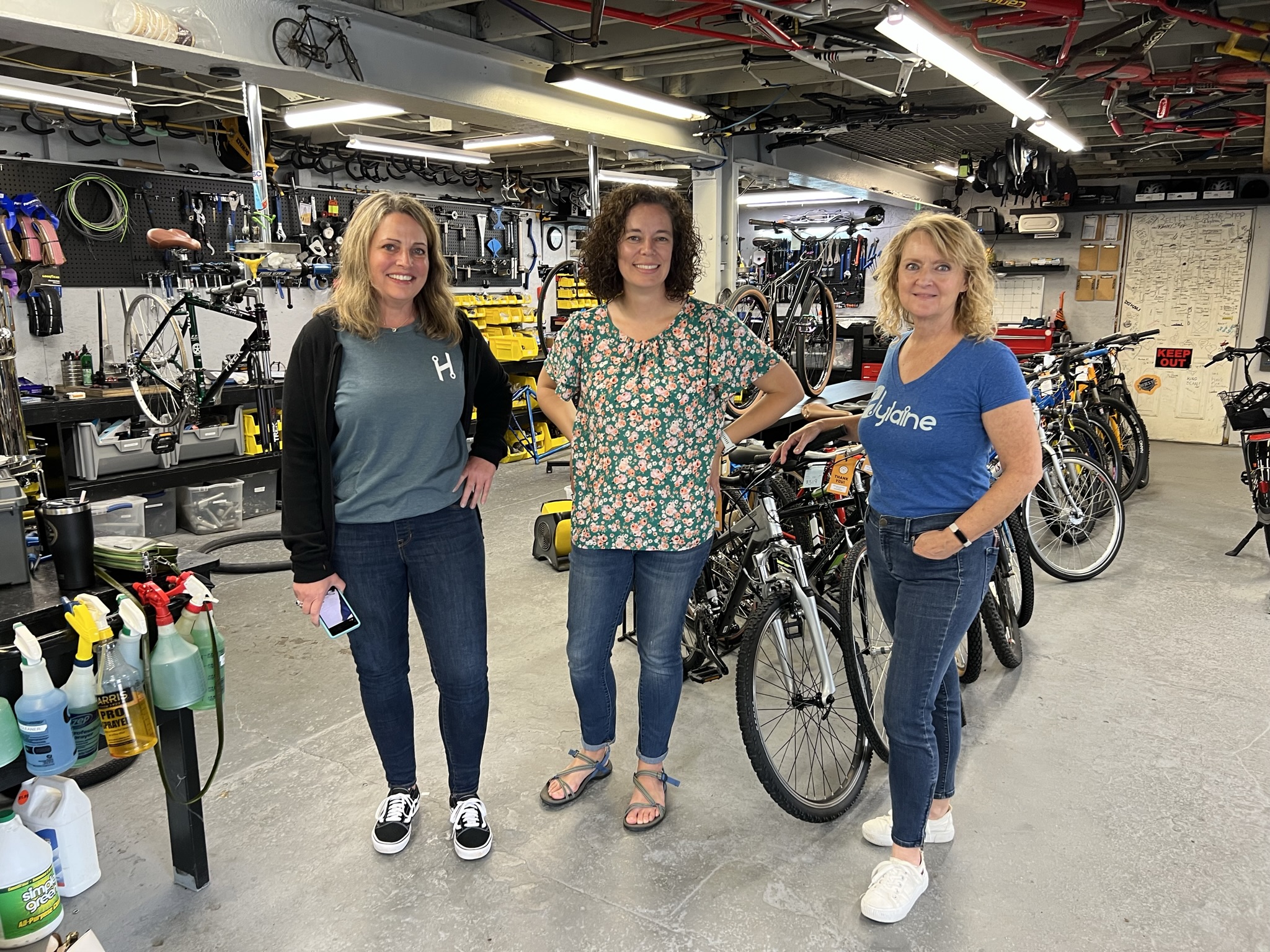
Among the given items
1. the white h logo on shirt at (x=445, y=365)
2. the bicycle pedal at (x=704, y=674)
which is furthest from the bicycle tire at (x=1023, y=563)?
the white h logo on shirt at (x=445, y=365)

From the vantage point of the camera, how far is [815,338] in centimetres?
710


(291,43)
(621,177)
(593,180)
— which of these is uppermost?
(621,177)

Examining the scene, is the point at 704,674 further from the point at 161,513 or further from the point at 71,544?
the point at 161,513

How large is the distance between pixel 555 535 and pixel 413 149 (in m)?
3.82

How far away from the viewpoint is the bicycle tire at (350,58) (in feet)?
12.1

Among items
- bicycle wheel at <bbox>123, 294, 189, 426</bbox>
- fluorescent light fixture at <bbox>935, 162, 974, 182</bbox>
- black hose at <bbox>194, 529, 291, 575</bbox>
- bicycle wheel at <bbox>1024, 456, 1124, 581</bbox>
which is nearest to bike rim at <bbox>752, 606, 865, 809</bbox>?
bicycle wheel at <bbox>1024, 456, 1124, 581</bbox>

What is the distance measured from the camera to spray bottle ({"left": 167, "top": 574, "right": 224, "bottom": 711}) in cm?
195

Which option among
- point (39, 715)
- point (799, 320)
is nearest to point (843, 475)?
point (39, 715)

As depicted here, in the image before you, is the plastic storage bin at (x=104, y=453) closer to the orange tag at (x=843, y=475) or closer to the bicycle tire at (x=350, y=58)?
the bicycle tire at (x=350, y=58)

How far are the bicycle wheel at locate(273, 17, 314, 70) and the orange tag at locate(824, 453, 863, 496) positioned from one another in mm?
2665

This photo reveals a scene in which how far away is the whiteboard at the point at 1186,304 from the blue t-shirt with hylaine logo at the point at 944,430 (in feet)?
29.0

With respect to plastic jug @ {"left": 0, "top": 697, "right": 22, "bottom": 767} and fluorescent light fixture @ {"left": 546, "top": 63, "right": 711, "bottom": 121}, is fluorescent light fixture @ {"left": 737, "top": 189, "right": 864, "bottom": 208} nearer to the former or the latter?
fluorescent light fixture @ {"left": 546, "top": 63, "right": 711, "bottom": 121}

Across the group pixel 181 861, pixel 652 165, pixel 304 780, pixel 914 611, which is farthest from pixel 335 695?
pixel 652 165

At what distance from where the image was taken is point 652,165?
973cm
